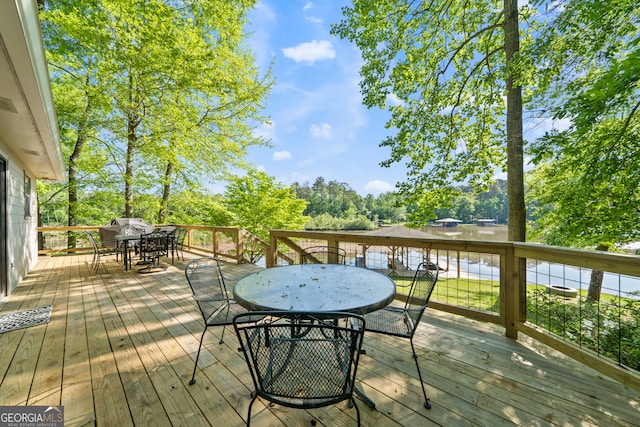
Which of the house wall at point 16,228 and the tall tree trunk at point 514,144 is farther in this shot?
the tall tree trunk at point 514,144

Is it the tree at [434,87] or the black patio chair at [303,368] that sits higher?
the tree at [434,87]

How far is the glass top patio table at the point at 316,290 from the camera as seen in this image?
4.90 feet

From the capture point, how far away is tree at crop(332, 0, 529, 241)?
5.54 m

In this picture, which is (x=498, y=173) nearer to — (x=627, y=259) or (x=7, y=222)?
(x=627, y=259)

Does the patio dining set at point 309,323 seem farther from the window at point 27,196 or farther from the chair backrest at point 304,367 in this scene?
the window at point 27,196

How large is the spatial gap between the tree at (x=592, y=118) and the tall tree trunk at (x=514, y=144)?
0.41 metres

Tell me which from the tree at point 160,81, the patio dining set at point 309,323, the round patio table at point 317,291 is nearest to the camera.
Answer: the patio dining set at point 309,323

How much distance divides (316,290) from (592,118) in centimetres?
393

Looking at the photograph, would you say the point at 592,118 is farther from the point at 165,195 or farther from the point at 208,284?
the point at 165,195

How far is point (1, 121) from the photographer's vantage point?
124 inches

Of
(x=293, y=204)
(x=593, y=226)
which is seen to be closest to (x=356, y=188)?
(x=293, y=204)

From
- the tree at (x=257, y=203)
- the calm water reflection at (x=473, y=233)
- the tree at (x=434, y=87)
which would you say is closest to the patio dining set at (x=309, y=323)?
the tree at (x=434, y=87)

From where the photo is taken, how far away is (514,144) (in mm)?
4848

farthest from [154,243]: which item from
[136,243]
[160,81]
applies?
[160,81]
